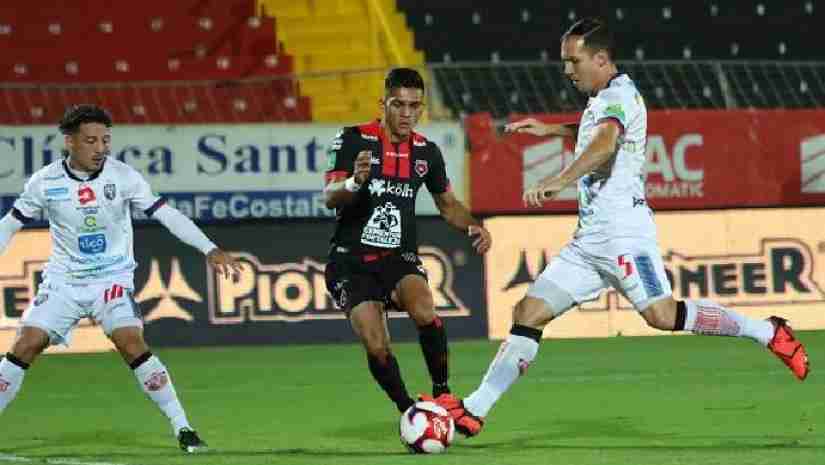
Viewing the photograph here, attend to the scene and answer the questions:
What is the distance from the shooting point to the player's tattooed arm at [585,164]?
787 cm

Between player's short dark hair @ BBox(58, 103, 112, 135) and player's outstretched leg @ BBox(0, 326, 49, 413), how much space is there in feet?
3.41

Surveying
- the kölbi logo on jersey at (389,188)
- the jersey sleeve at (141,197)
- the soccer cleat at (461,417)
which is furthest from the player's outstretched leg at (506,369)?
the jersey sleeve at (141,197)

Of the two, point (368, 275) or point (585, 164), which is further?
point (368, 275)

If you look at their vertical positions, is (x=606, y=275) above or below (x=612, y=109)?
below

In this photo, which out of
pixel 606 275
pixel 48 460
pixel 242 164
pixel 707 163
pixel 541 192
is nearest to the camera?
pixel 541 192

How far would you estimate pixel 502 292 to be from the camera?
55.9 ft

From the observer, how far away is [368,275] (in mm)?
9281

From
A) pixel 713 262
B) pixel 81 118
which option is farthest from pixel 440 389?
pixel 713 262

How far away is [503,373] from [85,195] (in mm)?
2348

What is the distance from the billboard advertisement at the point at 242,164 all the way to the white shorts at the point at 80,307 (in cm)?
852

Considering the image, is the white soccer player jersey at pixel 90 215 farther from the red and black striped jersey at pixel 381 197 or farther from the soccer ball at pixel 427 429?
the soccer ball at pixel 427 429

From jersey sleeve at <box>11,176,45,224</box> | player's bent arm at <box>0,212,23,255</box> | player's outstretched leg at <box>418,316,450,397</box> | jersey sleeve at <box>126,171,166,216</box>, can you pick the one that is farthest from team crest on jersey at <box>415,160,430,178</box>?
player's bent arm at <box>0,212,23,255</box>

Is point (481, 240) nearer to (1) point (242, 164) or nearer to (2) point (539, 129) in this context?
(2) point (539, 129)

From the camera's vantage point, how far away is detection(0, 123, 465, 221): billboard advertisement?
17797 mm
